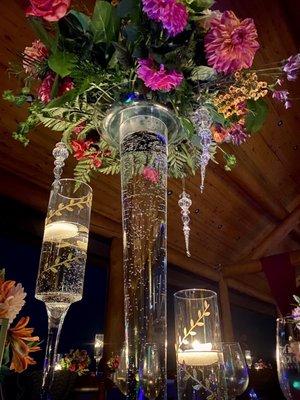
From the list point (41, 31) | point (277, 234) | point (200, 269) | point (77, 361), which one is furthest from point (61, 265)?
point (277, 234)

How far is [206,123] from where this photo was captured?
764mm

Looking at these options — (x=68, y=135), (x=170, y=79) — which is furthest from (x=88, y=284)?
(x=170, y=79)

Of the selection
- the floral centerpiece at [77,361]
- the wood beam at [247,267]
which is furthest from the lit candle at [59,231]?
the wood beam at [247,267]

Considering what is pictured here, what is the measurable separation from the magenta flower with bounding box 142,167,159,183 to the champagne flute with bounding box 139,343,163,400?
269 mm

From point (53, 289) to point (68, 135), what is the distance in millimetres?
418

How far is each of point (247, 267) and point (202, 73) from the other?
15.4ft

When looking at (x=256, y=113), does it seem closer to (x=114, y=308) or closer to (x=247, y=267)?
(x=114, y=308)

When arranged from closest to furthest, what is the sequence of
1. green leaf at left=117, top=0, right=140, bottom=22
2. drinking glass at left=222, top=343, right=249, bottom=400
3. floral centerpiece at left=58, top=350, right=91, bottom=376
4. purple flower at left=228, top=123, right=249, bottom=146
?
green leaf at left=117, top=0, right=140, bottom=22, purple flower at left=228, top=123, right=249, bottom=146, drinking glass at left=222, top=343, right=249, bottom=400, floral centerpiece at left=58, top=350, right=91, bottom=376

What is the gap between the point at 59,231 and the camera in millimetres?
643

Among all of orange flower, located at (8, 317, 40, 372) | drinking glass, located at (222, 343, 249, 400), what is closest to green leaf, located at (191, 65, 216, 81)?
orange flower, located at (8, 317, 40, 372)

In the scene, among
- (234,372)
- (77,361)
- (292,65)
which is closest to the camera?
(292,65)

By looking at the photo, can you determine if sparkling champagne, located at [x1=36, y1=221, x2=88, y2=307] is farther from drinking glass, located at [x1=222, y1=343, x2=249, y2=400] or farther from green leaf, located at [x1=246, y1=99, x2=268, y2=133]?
drinking glass, located at [x1=222, y1=343, x2=249, y2=400]

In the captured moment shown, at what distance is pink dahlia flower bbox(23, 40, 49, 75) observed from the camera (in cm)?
80

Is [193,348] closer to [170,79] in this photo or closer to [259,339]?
[170,79]
